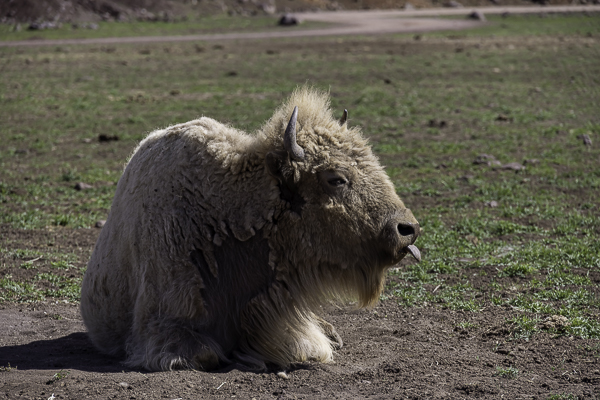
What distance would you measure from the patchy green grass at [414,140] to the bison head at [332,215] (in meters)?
1.71

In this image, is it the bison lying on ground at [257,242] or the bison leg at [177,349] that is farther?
the bison lying on ground at [257,242]

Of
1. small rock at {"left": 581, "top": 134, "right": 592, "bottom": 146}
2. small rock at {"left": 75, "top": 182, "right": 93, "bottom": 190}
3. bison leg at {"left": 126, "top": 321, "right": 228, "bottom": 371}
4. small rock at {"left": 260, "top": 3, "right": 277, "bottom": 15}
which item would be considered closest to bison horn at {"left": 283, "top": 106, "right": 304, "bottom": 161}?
bison leg at {"left": 126, "top": 321, "right": 228, "bottom": 371}

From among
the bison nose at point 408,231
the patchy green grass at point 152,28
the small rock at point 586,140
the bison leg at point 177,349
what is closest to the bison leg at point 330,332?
the bison leg at point 177,349

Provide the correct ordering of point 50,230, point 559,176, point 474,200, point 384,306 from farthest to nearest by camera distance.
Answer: point 559,176 < point 474,200 < point 50,230 < point 384,306

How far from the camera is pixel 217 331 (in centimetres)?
539

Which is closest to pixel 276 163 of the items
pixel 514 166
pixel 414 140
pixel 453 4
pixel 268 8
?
pixel 514 166

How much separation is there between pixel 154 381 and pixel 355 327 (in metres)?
2.31

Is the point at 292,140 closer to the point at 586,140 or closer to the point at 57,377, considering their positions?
the point at 57,377

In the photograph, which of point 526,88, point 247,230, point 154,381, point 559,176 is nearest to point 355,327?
point 247,230

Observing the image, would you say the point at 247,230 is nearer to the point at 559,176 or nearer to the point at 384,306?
the point at 384,306

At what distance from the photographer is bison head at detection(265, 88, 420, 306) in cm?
528

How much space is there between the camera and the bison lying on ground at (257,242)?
528 centimetres

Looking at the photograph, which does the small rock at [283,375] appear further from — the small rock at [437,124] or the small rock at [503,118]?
the small rock at [503,118]

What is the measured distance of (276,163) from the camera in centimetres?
532
